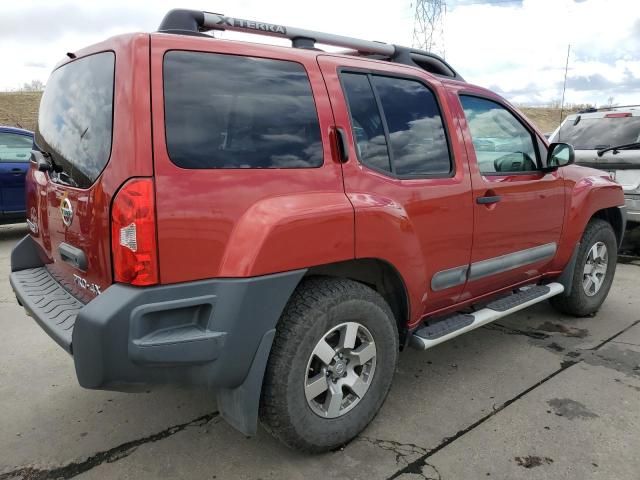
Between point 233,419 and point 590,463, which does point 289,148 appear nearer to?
point 233,419

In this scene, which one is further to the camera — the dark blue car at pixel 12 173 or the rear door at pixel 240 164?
the dark blue car at pixel 12 173

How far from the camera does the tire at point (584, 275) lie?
4102 millimetres

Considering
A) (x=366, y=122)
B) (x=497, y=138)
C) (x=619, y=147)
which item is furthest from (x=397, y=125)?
(x=619, y=147)

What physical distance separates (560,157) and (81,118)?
3061mm

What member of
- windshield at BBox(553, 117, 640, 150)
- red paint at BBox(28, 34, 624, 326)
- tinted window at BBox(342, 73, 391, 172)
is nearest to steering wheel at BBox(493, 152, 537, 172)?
red paint at BBox(28, 34, 624, 326)

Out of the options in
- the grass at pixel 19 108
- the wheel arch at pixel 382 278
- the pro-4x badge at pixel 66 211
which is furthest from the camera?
the grass at pixel 19 108

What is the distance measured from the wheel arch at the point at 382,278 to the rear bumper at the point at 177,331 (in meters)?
0.37

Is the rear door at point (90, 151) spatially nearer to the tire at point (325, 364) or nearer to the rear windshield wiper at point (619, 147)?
the tire at point (325, 364)

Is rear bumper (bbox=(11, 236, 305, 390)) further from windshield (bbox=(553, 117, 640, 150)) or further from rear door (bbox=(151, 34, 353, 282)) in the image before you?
windshield (bbox=(553, 117, 640, 150))

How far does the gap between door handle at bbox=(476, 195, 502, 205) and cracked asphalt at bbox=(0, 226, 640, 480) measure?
3.71 ft

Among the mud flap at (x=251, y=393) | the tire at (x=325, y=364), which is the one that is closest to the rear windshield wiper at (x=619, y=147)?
the tire at (x=325, y=364)

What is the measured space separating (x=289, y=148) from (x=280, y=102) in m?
0.21

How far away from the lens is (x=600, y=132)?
22.4 ft

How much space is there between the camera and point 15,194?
7.32 m
